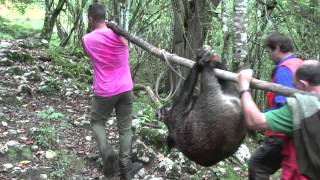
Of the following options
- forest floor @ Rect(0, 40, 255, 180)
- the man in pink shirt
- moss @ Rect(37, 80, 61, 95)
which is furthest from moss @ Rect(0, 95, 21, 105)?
the man in pink shirt

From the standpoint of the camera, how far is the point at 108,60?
230 inches

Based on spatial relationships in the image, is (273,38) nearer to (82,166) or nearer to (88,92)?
(82,166)

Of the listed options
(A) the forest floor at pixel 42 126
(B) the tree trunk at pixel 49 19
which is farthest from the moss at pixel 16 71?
(B) the tree trunk at pixel 49 19

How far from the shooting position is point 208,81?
11.9 feet

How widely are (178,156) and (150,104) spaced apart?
2688 millimetres

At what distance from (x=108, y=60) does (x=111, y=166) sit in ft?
4.82

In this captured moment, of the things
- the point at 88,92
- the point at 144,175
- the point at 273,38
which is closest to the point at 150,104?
the point at 88,92

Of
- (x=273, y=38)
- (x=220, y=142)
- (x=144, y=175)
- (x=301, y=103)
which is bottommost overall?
(x=144, y=175)

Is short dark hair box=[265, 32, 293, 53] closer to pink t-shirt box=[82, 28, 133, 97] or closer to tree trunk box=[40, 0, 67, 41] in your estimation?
pink t-shirt box=[82, 28, 133, 97]

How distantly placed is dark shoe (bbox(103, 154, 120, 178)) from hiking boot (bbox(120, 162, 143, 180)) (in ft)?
0.58

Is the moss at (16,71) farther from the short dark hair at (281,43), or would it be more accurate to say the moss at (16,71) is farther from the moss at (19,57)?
the short dark hair at (281,43)

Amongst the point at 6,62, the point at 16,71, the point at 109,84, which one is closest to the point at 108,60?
the point at 109,84

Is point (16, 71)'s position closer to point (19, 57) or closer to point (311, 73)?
point (19, 57)

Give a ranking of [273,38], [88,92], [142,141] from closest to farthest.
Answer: [273,38] < [142,141] < [88,92]
